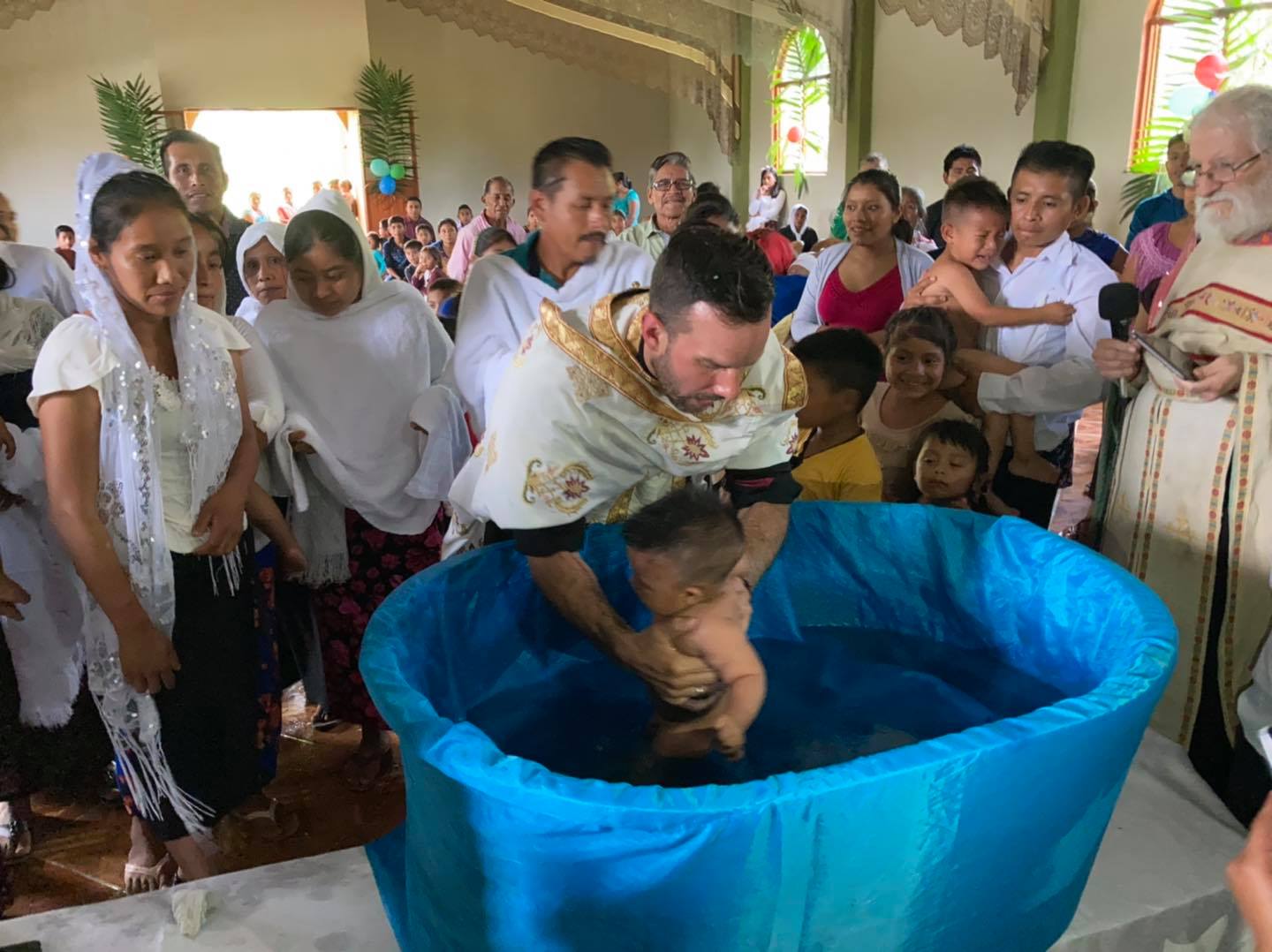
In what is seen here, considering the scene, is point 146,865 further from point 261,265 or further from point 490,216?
point 490,216

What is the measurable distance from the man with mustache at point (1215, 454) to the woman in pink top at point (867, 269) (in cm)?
81

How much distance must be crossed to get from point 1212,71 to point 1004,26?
4.65ft

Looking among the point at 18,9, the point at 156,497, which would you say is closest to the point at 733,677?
the point at 156,497

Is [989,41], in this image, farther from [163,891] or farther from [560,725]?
[163,891]

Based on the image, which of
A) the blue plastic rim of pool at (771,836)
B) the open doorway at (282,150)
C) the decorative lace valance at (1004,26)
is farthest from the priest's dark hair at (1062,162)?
the open doorway at (282,150)

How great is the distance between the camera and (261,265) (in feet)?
7.75

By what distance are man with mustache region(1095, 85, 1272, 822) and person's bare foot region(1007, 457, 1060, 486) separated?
359 mm

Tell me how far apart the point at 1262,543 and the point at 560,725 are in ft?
4.60

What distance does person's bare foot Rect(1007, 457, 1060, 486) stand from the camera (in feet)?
8.31

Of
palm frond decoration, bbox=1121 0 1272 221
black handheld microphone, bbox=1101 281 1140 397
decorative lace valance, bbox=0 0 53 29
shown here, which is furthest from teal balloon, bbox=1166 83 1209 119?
decorative lace valance, bbox=0 0 53 29

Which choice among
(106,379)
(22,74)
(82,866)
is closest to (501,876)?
(106,379)

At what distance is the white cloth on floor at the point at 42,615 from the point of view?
6.20 feet

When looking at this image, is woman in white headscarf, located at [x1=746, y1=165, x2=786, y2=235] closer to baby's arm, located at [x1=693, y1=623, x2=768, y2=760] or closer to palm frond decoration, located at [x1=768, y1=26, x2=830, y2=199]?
palm frond decoration, located at [x1=768, y1=26, x2=830, y2=199]

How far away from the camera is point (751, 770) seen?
1.67 metres
